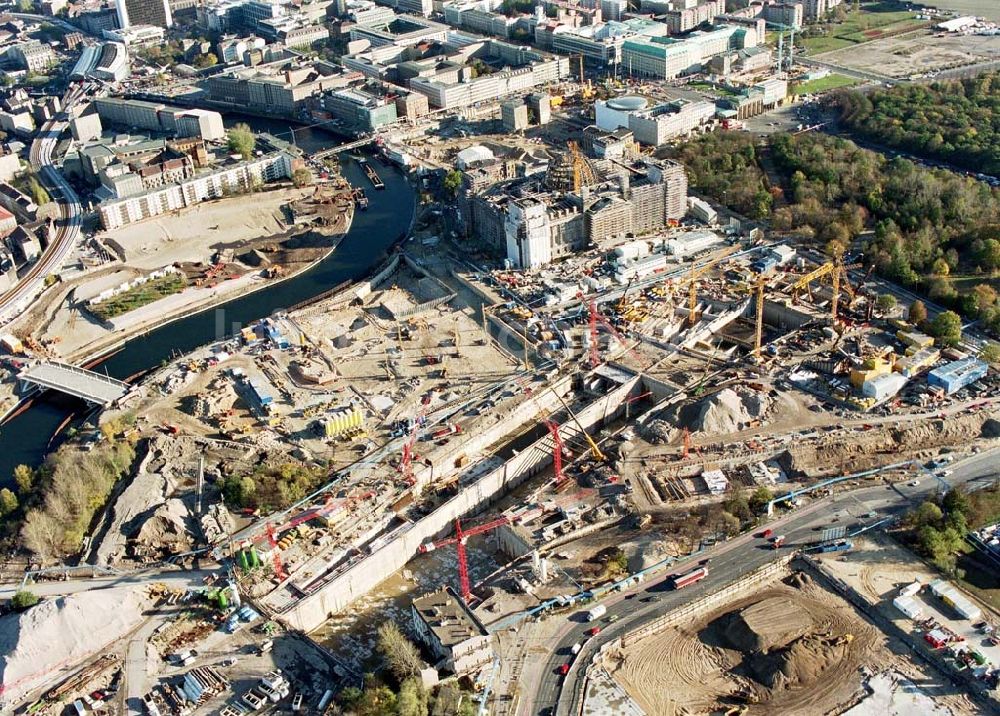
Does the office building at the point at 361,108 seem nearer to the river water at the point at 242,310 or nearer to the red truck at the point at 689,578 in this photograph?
the river water at the point at 242,310

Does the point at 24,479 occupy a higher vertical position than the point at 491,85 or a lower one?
lower

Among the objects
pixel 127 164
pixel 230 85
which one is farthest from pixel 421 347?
pixel 230 85

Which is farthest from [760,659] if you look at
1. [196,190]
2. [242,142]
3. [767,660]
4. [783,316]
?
[242,142]

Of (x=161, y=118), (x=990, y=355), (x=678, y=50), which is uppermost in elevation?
(x=678, y=50)

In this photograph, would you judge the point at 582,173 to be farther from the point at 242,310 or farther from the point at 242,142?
the point at 242,142

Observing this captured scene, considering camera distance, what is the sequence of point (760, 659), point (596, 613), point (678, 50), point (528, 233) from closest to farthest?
point (760, 659) < point (596, 613) < point (528, 233) < point (678, 50)

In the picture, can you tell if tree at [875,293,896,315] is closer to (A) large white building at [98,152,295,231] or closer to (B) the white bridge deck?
(B) the white bridge deck
